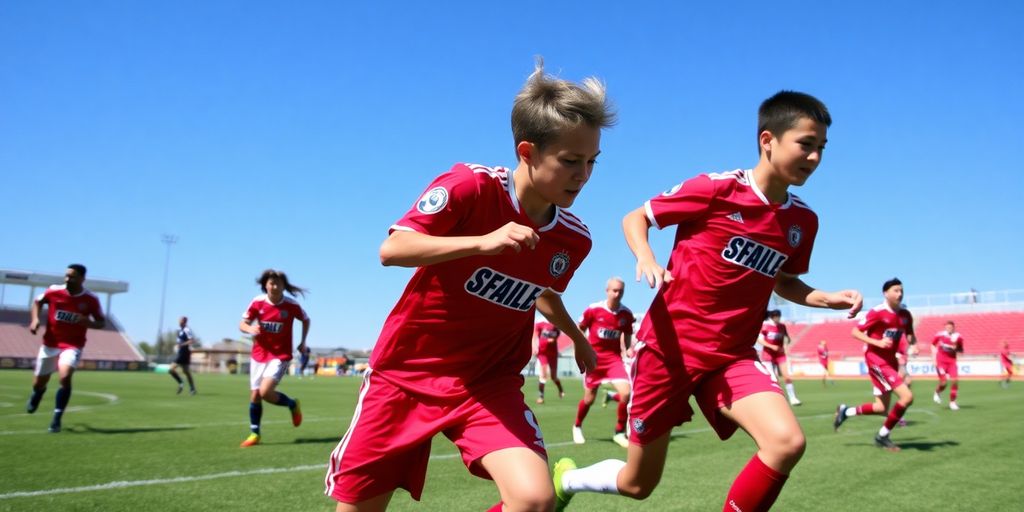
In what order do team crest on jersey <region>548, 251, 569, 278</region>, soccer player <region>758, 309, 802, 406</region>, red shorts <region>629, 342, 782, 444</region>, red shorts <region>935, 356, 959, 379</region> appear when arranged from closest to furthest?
team crest on jersey <region>548, 251, 569, 278</region>
red shorts <region>629, 342, 782, 444</region>
red shorts <region>935, 356, 959, 379</region>
soccer player <region>758, 309, 802, 406</region>

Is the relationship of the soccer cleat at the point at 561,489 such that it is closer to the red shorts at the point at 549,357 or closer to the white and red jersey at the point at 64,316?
the white and red jersey at the point at 64,316

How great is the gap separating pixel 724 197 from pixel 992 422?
11815mm

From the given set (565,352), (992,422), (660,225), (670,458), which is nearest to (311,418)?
(670,458)

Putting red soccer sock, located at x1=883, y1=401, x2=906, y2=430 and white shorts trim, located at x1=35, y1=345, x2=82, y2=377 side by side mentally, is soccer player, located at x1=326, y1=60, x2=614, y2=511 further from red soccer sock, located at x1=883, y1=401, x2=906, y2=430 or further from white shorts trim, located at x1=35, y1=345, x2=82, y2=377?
white shorts trim, located at x1=35, y1=345, x2=82, y2=377

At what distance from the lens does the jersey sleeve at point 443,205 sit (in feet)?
9.60

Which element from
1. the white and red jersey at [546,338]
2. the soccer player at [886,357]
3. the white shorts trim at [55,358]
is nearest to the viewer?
the soccer player at [886,357]

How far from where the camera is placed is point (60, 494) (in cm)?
565

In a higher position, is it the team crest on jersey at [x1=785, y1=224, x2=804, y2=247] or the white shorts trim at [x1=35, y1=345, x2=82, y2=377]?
the team crest on jersey at [x1=785, y1=224, x2=804, y2=247]

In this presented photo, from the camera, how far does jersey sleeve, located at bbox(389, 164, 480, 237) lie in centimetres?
293

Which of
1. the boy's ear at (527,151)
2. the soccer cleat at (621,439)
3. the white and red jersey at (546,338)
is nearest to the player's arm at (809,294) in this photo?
the boy's ear at (527,151)

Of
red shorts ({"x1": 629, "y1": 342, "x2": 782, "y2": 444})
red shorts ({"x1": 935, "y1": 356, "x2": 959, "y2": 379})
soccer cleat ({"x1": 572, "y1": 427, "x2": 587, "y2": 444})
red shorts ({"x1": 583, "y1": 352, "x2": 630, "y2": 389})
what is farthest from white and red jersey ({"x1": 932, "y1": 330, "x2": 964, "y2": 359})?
red shorts ({"x1": 629, "y1": 342, "x2": 782, "y2": 444})

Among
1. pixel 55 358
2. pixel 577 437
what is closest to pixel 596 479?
pixel 577 437

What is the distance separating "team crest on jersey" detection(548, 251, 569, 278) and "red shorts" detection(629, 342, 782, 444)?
112 cm

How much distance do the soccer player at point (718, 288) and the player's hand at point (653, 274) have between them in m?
0.27
